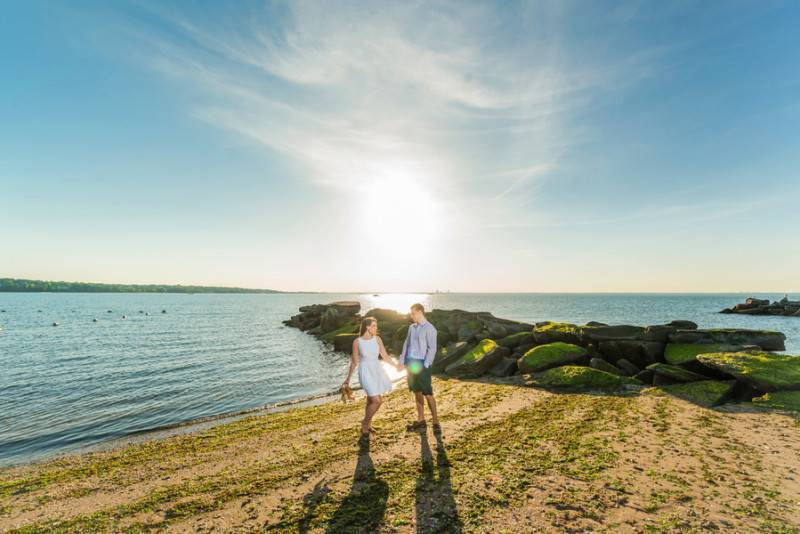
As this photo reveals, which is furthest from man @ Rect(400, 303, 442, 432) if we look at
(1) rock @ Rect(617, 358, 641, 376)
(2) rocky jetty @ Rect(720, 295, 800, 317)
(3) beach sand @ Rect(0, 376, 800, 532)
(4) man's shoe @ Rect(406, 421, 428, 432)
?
(2) rocky jetty @ Rect(720, 295, 800, 317)

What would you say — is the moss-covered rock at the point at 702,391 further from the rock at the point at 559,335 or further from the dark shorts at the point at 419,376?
the dark shorts at the point at 419,376

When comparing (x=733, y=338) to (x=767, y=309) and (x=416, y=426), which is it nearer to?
(x=416, y=426)

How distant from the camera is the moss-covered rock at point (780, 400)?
1048cm

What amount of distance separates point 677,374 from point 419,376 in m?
11.3

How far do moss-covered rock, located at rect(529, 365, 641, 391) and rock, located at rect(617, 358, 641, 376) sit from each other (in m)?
2.11

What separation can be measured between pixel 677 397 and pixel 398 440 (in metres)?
10.2

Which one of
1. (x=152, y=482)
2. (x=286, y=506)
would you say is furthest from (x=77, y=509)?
(x=286, y=506)

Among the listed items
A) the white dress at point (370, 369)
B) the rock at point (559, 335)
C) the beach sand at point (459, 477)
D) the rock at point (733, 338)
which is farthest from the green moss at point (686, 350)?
the white dress at point (370, 369)

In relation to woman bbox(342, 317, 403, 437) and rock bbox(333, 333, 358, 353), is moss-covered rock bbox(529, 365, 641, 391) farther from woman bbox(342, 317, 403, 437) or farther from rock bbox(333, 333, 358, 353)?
rock bbox(333, 333, 358, 353)

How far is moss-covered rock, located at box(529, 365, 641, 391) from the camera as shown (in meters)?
A: 13.5

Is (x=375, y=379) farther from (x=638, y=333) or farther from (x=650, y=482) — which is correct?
(x=638, y=333)

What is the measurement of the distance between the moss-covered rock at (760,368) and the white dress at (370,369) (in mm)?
12694

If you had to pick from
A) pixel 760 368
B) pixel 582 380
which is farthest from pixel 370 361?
pixel 760 368

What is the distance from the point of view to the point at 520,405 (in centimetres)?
1158
